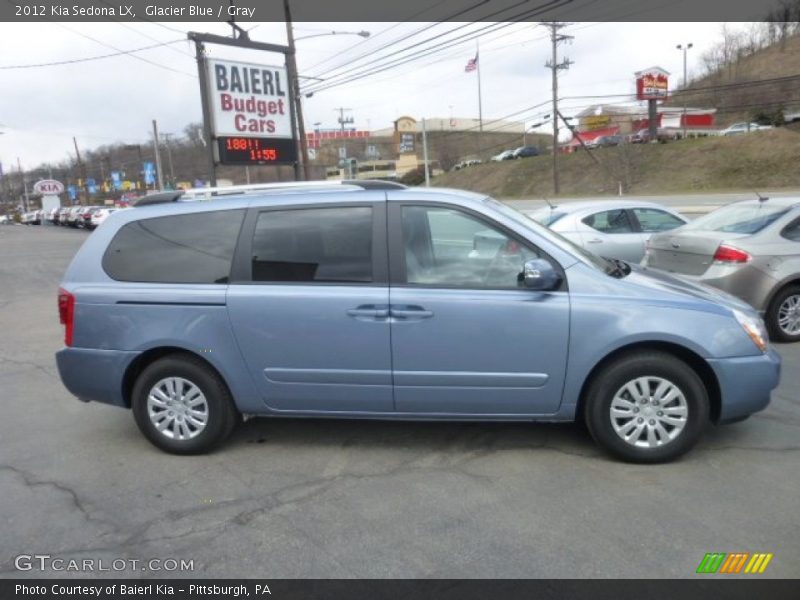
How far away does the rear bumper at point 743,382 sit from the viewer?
3.69 meters

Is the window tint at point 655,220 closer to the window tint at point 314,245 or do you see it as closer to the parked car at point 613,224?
the parked car at point 613,224

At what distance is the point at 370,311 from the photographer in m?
3.80

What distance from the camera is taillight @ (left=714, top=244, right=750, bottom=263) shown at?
633 centimetres

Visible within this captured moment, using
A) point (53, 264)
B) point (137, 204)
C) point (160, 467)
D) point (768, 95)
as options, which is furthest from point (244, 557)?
point (768, 95)

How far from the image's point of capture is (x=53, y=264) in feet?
60.1

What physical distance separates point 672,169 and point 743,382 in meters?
52.4

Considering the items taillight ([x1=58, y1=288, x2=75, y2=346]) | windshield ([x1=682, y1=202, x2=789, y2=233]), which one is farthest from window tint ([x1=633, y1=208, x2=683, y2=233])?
taillight ([x1=58, y1=288, x2=75, y2=346])

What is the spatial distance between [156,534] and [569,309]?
2.61 m

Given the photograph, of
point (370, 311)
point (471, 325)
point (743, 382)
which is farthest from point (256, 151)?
point (743, 382)

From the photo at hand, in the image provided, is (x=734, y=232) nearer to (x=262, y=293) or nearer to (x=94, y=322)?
(x=262, y=293)

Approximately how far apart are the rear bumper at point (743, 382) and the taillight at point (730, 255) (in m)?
2.91

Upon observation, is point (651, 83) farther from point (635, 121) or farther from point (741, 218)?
point (741, 218)

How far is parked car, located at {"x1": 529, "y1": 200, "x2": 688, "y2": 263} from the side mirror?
5029 mm
